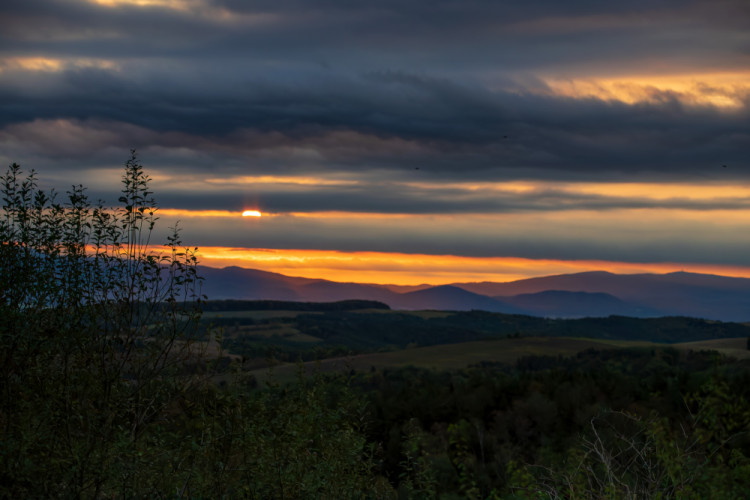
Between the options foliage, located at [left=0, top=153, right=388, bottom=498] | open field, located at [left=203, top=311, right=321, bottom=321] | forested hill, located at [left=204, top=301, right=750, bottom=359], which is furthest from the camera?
open field, located at [left=203, top=311, right=321, bottom=321]

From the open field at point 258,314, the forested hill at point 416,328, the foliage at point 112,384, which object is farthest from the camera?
the open field at point 258,314

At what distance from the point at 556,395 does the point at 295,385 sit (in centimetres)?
3771

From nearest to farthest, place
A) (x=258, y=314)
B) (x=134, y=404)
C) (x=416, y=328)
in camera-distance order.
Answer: (x=134, y=404), (x=258, y=314), (x=416, y=328)

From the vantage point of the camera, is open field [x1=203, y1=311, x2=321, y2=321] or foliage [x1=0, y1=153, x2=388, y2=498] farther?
open field [x1=203, y1=311, x2=321, y2=321]

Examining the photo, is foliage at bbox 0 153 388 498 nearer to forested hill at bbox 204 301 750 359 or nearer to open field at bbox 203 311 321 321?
forested hill at bbox 204 301 750 359

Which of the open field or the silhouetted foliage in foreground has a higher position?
the silhouetted foliage in foreground

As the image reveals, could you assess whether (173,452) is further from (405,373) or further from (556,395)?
(405,373)

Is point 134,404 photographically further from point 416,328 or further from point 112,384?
point 416,328

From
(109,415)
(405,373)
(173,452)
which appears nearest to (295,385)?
(173,452)

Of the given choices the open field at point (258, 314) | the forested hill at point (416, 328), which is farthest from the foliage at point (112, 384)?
the open field at point (258, 314)

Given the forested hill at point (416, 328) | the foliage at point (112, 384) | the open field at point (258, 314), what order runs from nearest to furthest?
the foliage at point (112, 384) < the forested hill at point (416, 328) < the open field at point (258, 314)

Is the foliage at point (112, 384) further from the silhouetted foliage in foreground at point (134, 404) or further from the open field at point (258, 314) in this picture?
the open field at point (258, 314)

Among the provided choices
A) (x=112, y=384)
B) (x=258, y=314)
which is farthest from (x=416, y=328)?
(x=112, y=384)

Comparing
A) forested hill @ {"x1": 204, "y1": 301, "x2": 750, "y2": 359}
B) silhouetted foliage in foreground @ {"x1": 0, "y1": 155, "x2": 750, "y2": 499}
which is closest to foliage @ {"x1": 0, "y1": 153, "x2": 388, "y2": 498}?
silhouetted foliage in foreground @ {"x1": 0, "y1": 155, "x2": 750, "y2": 499}
